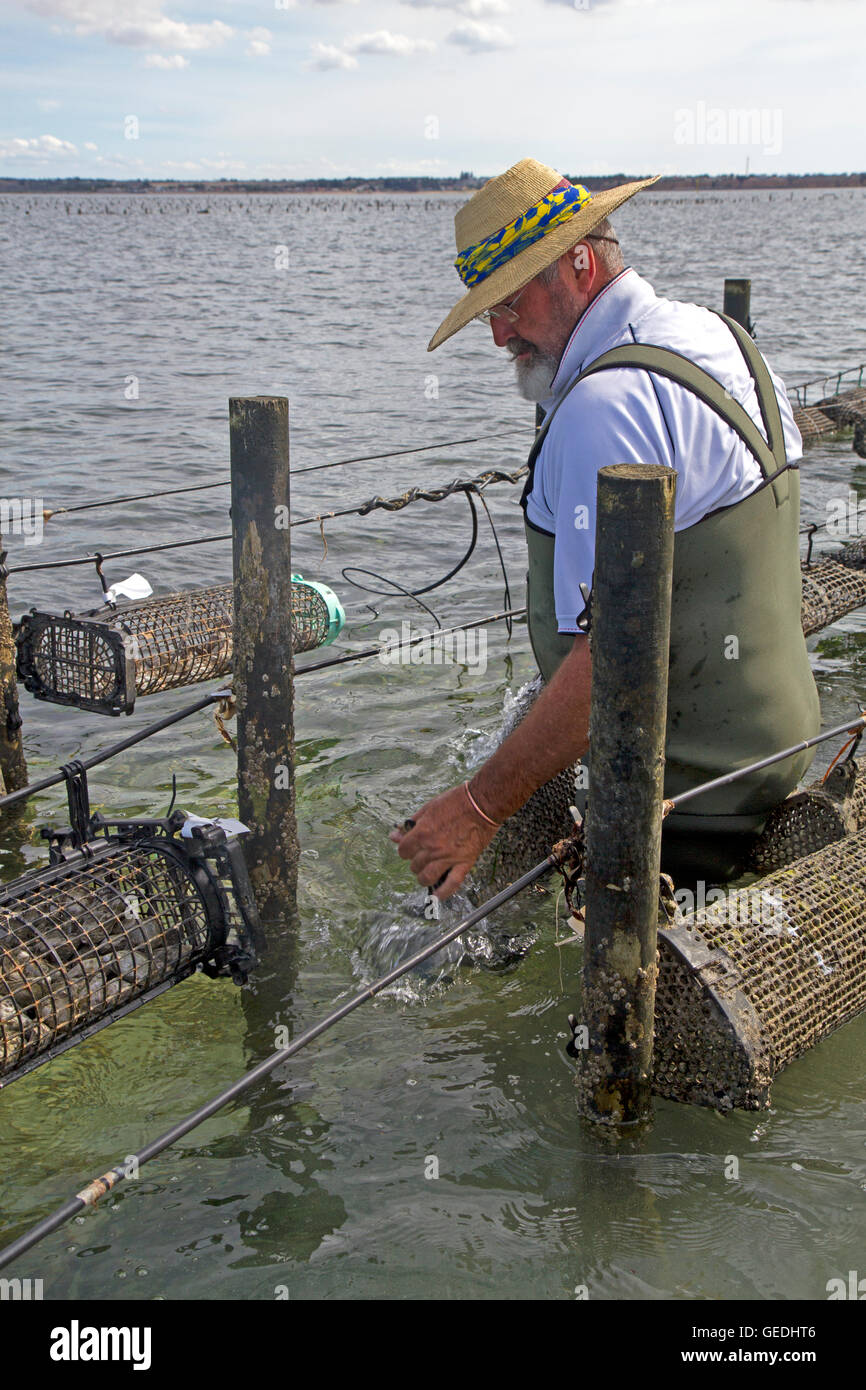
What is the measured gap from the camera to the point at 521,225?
3.47 m

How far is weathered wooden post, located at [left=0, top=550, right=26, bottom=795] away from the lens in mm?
6039

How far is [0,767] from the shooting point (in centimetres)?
646

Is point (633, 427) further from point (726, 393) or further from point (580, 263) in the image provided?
point (580, 263)

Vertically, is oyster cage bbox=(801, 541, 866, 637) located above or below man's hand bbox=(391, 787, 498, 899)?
above

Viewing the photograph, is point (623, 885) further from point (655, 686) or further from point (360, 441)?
point (360, 441)

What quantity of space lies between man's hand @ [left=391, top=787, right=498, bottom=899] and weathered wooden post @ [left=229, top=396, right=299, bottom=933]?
128cm

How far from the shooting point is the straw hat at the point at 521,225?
3406 mm

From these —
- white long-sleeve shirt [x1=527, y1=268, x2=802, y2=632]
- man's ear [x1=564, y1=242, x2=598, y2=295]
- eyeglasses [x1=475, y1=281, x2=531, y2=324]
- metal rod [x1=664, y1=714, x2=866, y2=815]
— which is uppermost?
man's ear [x1=564, y1=242, x2=598, y2=295]

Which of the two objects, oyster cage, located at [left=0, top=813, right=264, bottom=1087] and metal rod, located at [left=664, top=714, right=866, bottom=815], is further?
metal rod, located at [left=664, top=714, right=866, bottom=815]

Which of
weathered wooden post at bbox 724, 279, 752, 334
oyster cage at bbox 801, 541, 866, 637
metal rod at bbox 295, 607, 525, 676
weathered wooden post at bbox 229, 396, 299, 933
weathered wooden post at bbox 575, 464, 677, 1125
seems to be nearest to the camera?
weathered wooden post at bbox 575, 464, 677, 1125

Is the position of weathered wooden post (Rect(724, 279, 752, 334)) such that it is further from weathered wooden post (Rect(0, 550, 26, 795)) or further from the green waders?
the green waders

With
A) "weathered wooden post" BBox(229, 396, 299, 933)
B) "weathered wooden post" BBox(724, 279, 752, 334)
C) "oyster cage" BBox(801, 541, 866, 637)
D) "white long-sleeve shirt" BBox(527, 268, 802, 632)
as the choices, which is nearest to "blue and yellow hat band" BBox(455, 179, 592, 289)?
"white long-sleeve shirt" BBox(527, 268, 802, 632)

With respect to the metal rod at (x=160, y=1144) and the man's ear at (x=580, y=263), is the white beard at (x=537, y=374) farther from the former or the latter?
the metal rod at (x=160, y=1144)
